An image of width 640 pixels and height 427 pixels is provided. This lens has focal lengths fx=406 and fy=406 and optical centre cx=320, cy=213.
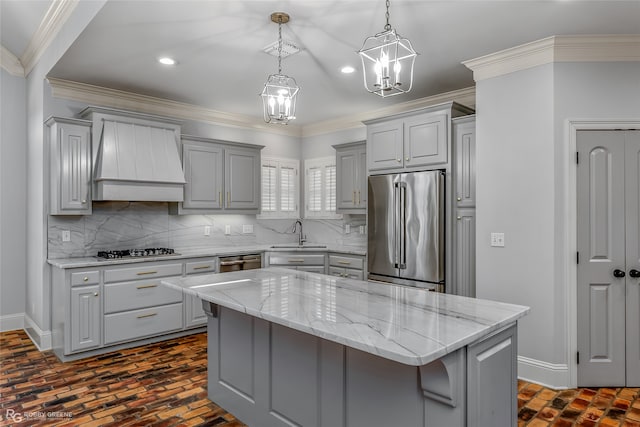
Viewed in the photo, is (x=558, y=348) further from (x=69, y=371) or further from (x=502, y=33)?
(x=69, y=371)

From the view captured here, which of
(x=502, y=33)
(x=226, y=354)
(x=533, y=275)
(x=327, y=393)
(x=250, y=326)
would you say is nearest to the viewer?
(x=327, y=393)

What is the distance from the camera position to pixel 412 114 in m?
4.11

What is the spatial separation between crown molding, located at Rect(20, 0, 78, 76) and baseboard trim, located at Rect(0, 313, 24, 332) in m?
2.73

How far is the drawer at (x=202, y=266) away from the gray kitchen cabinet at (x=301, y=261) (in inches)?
28.9

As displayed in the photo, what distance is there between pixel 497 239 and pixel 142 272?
3397 mm

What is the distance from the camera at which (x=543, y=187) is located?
10.6ft

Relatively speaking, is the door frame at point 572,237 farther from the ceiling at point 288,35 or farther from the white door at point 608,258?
the ceiling at point 288,35

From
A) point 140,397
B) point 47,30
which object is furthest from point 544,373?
point 47,30

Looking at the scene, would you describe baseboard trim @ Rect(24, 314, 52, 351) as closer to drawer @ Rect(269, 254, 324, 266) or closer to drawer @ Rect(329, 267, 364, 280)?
drawer @ Rect(269, 254, 324, 266)

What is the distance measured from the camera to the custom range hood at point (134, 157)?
13.1 feet

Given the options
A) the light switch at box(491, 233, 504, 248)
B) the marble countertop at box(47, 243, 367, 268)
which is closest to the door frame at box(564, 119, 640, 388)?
the light switch at box(491, 233, 504, 248)

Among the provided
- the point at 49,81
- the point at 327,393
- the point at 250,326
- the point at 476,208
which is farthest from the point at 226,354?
the point at 49,81

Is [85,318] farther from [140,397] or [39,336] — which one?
[140,397]

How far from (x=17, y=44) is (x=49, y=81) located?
21.4 inches
